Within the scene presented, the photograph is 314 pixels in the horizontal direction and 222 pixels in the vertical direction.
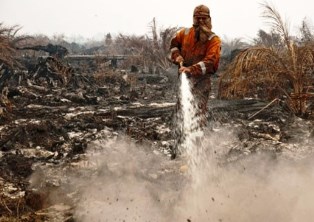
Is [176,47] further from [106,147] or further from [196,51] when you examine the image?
[106,147]

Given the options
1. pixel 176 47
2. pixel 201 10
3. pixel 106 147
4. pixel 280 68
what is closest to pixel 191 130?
pixel 176 47

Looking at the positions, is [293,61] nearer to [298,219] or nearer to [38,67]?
[298,219]

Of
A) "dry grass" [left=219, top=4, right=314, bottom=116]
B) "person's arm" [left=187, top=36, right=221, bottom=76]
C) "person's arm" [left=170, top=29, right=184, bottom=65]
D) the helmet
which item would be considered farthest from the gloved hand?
"dry grass" [left=219, top=4, right=314, bottom=116]

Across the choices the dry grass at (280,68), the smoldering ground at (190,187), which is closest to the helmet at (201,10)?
the smoldering ground at (190,187)

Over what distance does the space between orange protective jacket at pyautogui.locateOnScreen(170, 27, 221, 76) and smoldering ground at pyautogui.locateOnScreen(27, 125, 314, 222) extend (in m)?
1.13

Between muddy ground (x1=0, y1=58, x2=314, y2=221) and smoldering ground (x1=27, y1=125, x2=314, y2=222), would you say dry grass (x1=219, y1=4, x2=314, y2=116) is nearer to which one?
muddy ground (x1=0, y1=58, x2=314, y2=221)

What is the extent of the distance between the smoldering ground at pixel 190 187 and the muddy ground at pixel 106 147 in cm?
2

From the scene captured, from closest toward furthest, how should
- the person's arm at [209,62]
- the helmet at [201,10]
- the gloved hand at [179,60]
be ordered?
the person's arm at [209,62], the helmet at [201,10], the gloved hand at [179,60]

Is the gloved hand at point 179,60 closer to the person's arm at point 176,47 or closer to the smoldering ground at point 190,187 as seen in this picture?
the person's arm at point 176,47

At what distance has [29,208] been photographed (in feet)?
12.0

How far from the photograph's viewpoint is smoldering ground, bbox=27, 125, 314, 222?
319 cm

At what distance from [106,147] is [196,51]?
2.06 m

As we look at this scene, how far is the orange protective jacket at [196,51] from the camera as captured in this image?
4078mm

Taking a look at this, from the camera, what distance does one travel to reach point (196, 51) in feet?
14.4
